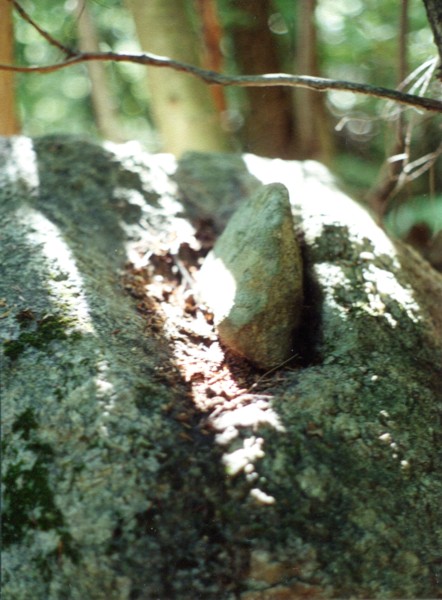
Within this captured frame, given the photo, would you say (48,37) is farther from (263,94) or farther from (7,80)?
(263,94)

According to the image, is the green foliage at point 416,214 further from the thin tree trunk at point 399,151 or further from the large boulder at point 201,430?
the large boulder at point 201,430

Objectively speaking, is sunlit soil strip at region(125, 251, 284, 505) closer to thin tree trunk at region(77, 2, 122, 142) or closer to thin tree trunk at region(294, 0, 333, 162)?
thin tree trunk at region(294, 0, 333, 162)

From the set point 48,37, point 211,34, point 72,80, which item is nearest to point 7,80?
point 48,37

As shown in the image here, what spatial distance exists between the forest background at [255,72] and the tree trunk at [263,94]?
1cm

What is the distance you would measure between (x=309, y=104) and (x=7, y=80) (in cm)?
293

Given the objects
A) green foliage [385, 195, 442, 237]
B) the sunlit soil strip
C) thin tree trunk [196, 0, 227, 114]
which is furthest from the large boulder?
thin tree trunk [196, 0, 227, 114]

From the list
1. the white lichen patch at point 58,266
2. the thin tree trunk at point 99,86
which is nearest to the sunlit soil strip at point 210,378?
the white lichen patch at point 58,266

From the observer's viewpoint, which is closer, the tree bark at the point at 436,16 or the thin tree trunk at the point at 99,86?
the tree bark at the point at 436,16

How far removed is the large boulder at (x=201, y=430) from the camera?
1.93m

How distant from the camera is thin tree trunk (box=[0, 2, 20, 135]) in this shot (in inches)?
146

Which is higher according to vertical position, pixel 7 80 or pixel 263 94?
pixel 7 80

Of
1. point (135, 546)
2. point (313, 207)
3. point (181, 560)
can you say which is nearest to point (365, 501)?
point (181, 560)

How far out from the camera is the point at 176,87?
4859 mm

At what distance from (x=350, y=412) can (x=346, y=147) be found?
7.48 m
